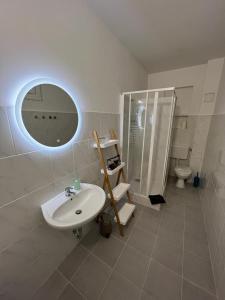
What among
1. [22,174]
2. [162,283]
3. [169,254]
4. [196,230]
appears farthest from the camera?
[196,230]

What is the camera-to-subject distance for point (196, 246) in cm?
143

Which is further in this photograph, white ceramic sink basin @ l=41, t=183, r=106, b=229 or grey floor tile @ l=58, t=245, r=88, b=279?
grey floor tile @ l=58, t=245, r=88, b=279

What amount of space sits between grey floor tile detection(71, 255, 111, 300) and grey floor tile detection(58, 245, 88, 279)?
0.17 feet

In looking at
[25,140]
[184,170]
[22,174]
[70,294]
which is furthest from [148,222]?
[25,140]

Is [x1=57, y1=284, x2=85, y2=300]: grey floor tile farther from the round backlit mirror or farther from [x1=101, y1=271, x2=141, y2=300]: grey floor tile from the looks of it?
the round backlit mirror

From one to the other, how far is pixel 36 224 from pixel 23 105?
0.90 m

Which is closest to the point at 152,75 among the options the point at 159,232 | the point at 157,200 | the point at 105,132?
the point at 105,132

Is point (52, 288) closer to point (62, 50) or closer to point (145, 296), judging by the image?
point (145, 296)

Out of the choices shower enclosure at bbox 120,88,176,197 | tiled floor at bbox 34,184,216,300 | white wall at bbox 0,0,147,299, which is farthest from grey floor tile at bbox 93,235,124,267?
shower enclosure at bbox 120,88,176,197

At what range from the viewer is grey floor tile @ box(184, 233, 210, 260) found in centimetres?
135

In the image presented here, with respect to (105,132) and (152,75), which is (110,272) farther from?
(152,75)

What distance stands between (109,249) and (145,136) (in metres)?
1.59

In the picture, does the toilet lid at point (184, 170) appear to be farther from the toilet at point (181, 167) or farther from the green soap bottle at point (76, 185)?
the green soap bottle at point (76, 185)

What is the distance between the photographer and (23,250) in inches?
36.4
